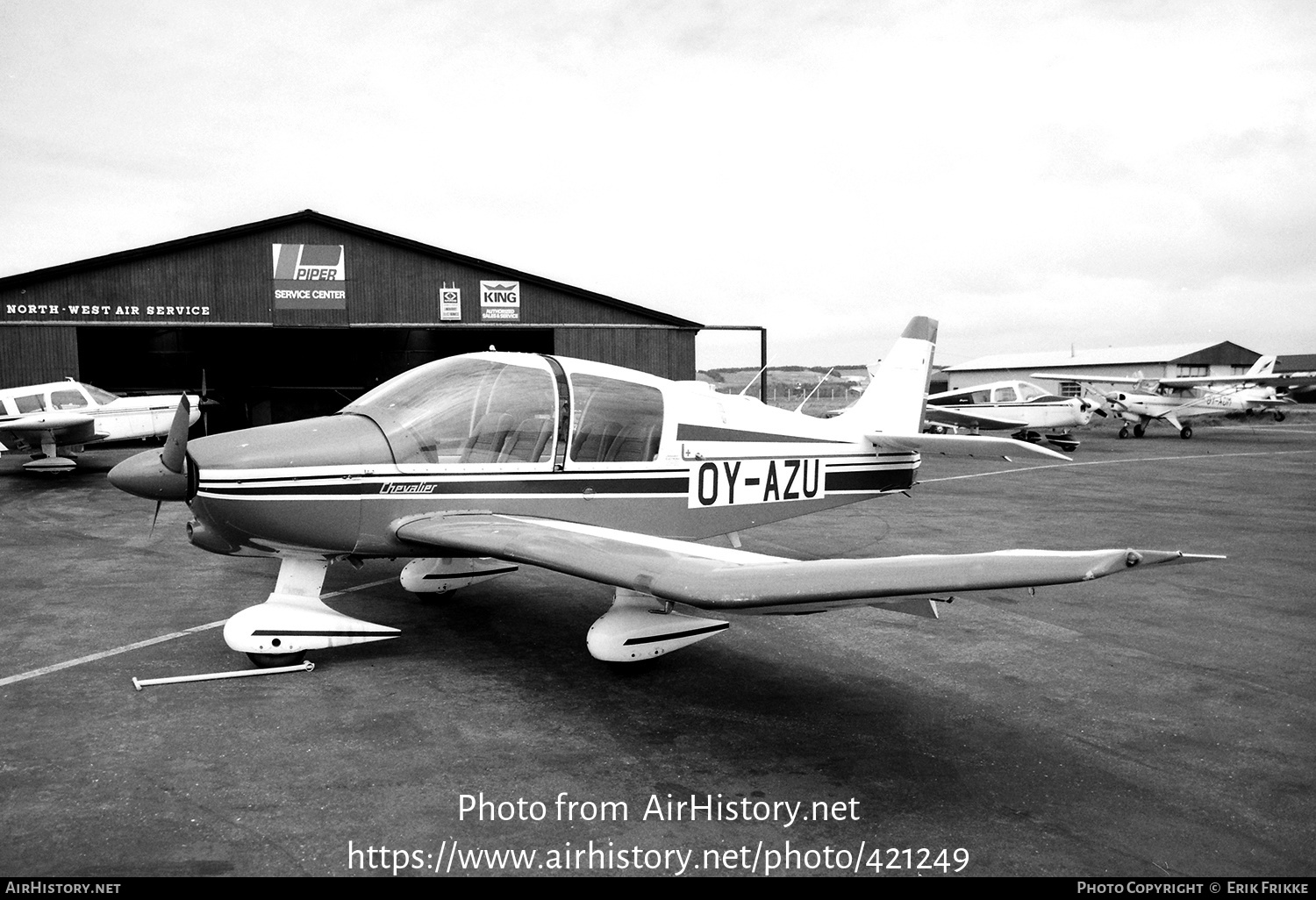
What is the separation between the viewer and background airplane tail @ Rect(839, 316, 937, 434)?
7449mm

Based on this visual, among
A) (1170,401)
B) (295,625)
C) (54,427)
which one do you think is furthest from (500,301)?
(1170,401)

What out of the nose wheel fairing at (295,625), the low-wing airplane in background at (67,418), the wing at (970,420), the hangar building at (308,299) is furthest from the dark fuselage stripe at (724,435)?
the wing at (970,420)

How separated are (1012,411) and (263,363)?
28.1m

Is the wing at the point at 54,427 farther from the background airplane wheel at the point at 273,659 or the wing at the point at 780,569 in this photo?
the wing at the point at 780,569

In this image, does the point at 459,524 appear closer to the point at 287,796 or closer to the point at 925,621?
the point at 287,796

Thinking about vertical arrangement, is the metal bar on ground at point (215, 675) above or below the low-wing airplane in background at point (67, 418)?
below

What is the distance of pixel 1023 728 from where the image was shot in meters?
4.23

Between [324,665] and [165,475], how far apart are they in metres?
1.53

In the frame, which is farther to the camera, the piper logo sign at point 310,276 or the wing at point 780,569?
the piper logo sign at point 310,276

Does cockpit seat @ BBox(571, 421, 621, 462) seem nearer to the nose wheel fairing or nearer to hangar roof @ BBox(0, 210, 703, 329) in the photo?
the nose wheel fairing

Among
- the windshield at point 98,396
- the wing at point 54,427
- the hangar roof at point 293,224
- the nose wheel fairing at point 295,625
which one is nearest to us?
the nose wheel fairing at point 295,625

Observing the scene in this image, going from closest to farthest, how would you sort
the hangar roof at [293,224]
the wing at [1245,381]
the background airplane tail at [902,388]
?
the background airplane tail at [902,388], the hangar roof at [293,224], the wing at [1245,381]

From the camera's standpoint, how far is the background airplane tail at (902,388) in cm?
745

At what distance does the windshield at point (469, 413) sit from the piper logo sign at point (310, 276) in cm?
1954
